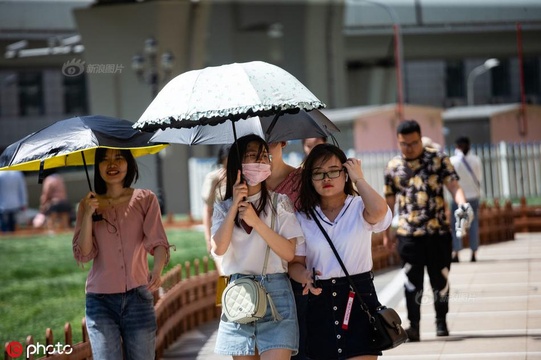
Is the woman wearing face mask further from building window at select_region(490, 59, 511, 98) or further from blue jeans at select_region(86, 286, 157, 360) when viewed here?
building window at select_region(490, 59, 511, 98)

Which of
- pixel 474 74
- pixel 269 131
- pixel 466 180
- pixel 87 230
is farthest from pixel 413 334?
pixel 474 74

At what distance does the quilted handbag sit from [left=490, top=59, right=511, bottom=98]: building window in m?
66.2

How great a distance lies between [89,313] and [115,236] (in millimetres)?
478

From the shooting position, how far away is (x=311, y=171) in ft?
19.8

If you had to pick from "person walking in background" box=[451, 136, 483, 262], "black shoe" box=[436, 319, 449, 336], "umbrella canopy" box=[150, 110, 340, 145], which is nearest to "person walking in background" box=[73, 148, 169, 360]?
"umbrella canopy" box=[150, 110, 340, 145]

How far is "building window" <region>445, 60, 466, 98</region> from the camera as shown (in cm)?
7044

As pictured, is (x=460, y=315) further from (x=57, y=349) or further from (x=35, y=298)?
(x=35, y=298)

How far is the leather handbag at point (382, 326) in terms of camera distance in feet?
18.9

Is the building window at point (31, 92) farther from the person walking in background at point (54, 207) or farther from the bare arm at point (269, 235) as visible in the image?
the bare arm at point (269, 235)

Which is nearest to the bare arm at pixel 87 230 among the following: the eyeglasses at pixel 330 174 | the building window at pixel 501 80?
the eyeglasses at pixel 330 174

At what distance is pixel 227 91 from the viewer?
598 cm

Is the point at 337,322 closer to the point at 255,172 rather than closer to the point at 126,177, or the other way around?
the point at 255,172

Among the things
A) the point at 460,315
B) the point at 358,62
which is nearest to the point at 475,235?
the point at 460,315

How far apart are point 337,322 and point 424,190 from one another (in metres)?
3.73
